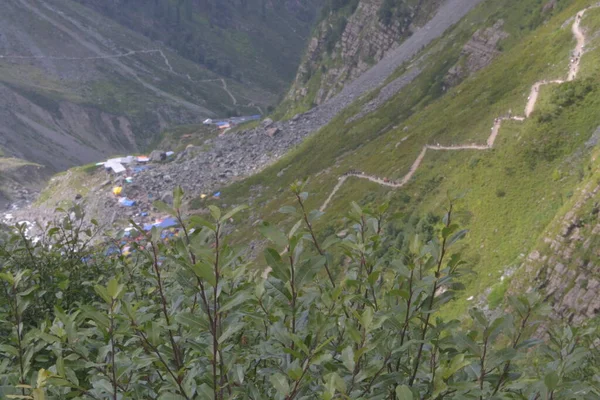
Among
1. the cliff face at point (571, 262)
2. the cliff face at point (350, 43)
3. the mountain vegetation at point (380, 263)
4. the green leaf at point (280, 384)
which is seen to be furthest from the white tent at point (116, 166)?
the green leaf at point (280, 384)

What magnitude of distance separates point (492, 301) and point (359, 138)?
59.0 m

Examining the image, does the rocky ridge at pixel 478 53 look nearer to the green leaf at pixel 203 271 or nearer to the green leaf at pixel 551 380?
the green leaf at pixel 551 380

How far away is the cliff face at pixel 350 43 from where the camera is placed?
130875 millimetres

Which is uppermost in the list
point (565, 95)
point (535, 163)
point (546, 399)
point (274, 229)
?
point (274, 229)

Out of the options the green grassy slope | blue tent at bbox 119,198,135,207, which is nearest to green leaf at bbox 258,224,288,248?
the green grassy slope

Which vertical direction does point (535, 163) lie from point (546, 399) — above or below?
below

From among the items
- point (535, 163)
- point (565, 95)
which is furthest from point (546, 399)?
point (565, 95)

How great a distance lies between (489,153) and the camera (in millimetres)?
36000

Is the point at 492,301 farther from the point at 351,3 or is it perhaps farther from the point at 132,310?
the point at 351,3

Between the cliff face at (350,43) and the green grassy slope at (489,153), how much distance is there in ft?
157

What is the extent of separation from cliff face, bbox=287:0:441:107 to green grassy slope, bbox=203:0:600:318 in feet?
157

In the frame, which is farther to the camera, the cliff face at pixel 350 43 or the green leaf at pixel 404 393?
the cliff face at pixel 350 43

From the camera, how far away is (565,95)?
34.5 meters

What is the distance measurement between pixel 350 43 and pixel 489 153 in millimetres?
117979
